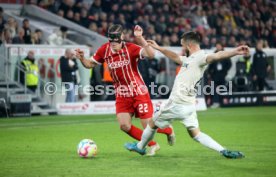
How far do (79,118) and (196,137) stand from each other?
11.7 metres

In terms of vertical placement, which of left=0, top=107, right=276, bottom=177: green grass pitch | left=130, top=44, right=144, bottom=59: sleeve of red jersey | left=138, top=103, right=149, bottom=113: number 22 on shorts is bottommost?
left=0, top=107, right=276, bottom=177: green grass pitch

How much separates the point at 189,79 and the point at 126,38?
1641cm

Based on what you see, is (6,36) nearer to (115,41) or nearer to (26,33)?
(26,33)

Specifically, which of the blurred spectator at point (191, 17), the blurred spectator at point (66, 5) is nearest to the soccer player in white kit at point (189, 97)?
the blurred spectator at point (191, 17)

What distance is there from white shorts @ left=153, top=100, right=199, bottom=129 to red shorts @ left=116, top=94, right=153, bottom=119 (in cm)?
75

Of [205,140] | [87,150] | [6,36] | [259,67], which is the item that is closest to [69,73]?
[6,36]

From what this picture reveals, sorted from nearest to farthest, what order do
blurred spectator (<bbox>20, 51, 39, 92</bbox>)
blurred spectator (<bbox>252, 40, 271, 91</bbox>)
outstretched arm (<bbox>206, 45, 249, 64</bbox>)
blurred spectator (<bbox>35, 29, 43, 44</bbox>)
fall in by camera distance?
outstretched arm (<bbox>206, 45, 249, 64</bbox>) → blurred spectator (<bbox>20, 51, 39, 92</bbox>) → blurred spectator (<bbox>35, 29, 43, 44</bbox>) → blurred spectator (<bbox>252, 40, 271, 91</bbox>)

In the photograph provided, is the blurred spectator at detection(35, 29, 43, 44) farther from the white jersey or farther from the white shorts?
the white jersey

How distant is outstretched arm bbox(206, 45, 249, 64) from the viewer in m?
9.84

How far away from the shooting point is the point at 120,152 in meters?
12.2

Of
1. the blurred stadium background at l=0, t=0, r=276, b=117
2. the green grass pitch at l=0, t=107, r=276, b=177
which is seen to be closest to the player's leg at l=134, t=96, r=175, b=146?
the green grass pitch at l=0, t=107, r=276, b=177

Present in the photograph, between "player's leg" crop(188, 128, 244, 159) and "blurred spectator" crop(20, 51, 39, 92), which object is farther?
"blurred spectator" crop(20, 51, 39, 92)

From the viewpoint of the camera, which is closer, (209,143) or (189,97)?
(209,143)

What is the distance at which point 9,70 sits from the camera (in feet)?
78.8
